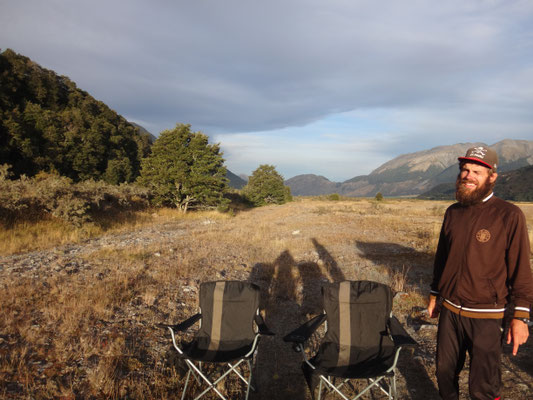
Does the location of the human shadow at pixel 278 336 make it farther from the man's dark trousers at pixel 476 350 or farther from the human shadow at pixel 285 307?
the man's dark trousers at pixel 476 350

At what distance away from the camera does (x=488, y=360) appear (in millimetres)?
1979

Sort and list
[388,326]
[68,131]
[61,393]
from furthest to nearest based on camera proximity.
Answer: [68,131]
[388,326]
[61,393]

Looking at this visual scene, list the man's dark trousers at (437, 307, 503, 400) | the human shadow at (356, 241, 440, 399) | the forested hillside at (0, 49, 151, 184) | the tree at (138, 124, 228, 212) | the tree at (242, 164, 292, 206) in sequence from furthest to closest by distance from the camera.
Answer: the tree at (242, 164, 292, 206) → the forested hillside at (0, 49, 151, 184) → the tree at (138, 124, 228, 212) → the human shadow at (356, 241, 440, 399) → the man's dark trousers at (437, 307, 503, 400)

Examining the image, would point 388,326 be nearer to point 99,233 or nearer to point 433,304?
point 433,304

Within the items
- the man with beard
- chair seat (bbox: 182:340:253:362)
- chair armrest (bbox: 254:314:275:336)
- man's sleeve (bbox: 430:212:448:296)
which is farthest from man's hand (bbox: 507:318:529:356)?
chair seat (bbox: 182:340:253:362)

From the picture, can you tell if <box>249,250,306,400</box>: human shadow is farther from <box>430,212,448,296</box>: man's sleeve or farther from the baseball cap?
the baseball cap

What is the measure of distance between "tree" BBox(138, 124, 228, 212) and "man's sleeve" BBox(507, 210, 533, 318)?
19.3 meters

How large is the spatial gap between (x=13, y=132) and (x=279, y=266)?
2594 centimetres

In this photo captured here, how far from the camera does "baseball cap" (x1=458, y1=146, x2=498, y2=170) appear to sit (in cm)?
204

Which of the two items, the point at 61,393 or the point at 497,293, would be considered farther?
the point at 61,393

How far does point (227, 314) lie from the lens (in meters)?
3.43

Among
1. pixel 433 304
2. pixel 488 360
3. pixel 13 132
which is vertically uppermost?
pixel 13 132

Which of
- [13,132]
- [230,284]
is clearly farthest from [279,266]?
[13,132]

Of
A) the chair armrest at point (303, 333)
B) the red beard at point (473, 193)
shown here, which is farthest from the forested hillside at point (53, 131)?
the red beard at point (473, 193)
